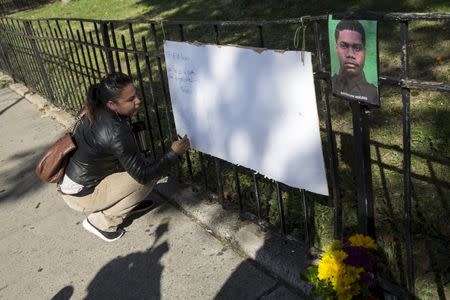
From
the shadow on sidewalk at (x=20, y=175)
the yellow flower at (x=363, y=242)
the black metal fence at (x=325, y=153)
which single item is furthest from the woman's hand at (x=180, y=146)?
the shadow on sidewalk at (x=20, y=175)

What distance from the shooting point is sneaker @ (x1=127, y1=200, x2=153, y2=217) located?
375cm

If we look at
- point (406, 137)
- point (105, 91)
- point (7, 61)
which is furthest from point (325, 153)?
point (7, 61)

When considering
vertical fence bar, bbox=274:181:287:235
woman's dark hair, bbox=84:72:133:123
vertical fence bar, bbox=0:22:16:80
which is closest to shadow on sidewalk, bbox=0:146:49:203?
woman's dark hair, bbox=84:72:133:123

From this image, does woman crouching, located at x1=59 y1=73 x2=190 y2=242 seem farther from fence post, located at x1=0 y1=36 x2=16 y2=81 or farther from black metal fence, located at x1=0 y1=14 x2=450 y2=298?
fence post, located at x1=0 y1=36 x2=16 y2=81

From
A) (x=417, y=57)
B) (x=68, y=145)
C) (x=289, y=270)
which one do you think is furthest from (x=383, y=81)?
(x=417, y=57)

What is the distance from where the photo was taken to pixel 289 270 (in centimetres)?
277

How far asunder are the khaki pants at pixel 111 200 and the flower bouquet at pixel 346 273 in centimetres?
182

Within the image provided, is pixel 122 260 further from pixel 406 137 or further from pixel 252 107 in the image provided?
pixel 406 137

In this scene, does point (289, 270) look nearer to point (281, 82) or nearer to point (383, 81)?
point (281, 82)

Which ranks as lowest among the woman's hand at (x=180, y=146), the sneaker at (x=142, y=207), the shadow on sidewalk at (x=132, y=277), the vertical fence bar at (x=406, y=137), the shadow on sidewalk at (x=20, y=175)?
the shadow on sidewalk at (x=20, y=175)

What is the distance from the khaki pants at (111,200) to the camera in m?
3.49

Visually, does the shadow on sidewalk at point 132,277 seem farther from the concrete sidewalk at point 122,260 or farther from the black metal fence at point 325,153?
the black metal fence at point 325,153

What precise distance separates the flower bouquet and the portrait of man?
2.09ft

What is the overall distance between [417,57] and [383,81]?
3.81 m
